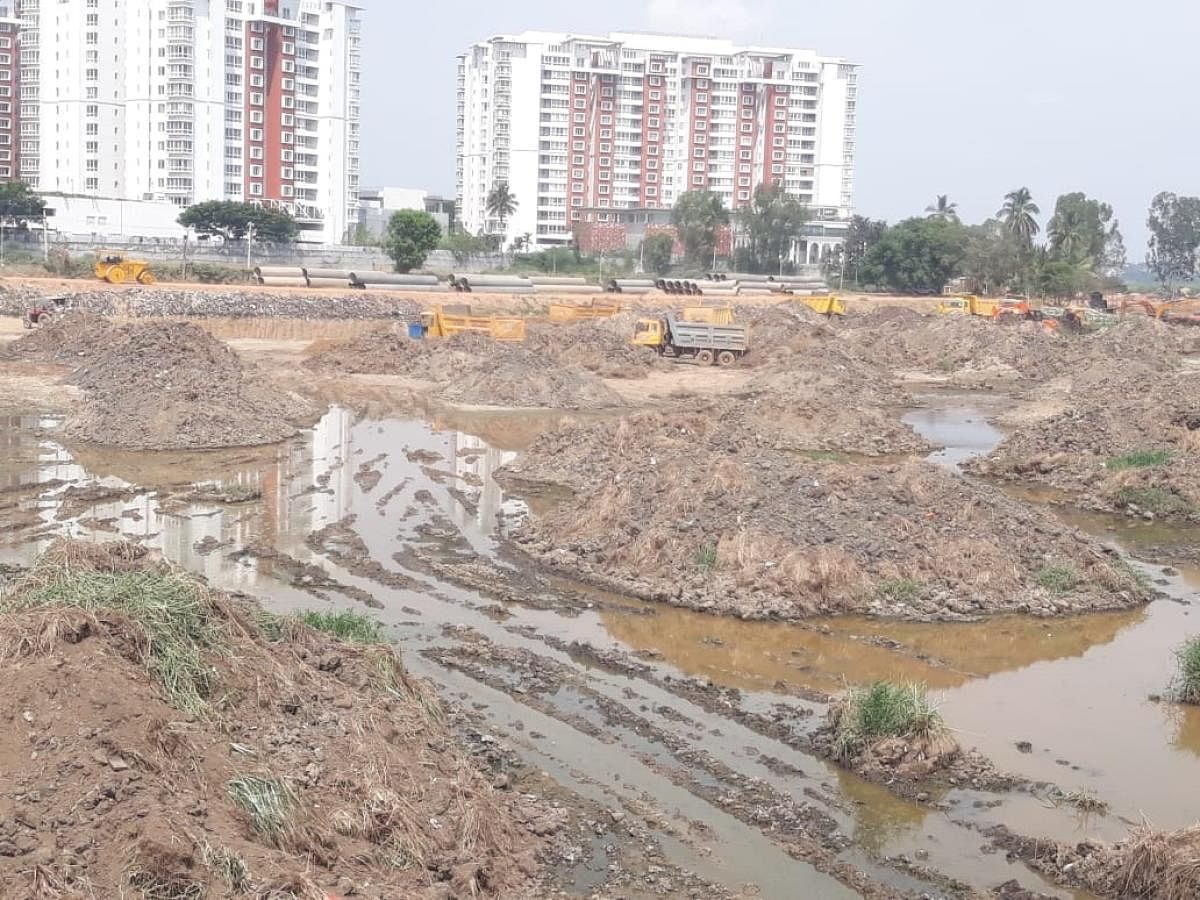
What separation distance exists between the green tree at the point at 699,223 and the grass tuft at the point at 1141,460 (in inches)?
3017

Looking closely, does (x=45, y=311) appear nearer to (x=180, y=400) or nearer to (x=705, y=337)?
(x=180, y=400)

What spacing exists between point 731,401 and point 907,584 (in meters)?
16.2

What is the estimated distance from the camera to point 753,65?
130m

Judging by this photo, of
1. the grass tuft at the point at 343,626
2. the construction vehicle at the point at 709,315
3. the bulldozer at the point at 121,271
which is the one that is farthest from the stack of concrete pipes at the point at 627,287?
the grass tuft at the point at 343,626

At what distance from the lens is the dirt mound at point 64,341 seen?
1480 inches

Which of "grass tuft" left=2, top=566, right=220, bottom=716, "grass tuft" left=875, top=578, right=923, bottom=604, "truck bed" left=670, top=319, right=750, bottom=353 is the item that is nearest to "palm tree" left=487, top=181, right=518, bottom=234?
"truck bed" left=670, top=319, right=750, bottom=353

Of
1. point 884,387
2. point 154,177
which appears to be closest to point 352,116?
point 154,177

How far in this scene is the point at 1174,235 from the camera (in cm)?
13875

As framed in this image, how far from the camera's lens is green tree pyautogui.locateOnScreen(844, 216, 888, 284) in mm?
99875

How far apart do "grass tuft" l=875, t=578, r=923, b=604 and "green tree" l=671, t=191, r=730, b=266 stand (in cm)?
8576

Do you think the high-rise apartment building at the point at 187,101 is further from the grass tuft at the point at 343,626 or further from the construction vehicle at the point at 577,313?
the grass tuft at the point at 343,626

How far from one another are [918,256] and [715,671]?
78.4 metres

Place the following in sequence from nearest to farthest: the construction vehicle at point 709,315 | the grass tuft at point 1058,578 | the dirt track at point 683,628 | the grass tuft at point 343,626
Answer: the dirt track at point 683,628 → the grass tuft at point 343,626 → the grass tuft at point 1058,578 → the construction vehicle at point 709,315

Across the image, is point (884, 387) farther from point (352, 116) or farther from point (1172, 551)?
point (352, 116)
